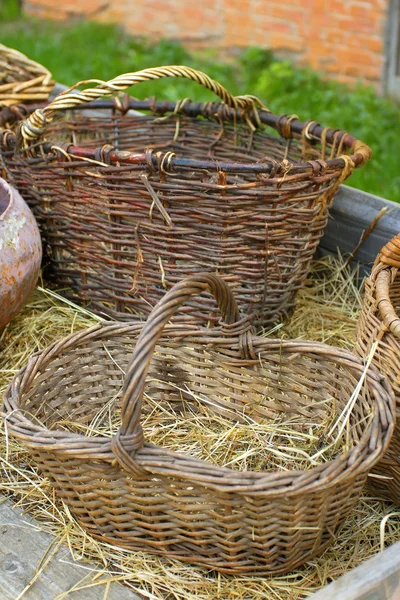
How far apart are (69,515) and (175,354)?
0.45 meters

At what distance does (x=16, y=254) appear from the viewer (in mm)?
1975

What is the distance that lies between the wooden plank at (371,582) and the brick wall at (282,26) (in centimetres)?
346

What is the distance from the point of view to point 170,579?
1417 mm

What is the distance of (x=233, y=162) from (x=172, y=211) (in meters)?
0.38

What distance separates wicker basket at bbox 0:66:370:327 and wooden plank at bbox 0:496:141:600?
2.30 ft

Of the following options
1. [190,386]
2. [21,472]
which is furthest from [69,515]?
[190,386]

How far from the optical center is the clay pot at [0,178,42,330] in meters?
1.95

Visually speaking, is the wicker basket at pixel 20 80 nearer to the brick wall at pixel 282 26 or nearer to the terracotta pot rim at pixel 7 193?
the terracotta pot rim at pixel 7 193

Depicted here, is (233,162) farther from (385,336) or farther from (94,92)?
(385,336)

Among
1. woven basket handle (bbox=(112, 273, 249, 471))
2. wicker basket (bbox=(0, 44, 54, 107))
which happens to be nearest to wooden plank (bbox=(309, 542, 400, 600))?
woven basket handle (bbox=(112, 273, 249, 471))

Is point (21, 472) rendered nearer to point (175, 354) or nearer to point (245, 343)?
point (175, 354)

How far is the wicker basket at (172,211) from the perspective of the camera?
1872mm

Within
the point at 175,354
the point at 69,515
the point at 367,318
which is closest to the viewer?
the point at 69,515

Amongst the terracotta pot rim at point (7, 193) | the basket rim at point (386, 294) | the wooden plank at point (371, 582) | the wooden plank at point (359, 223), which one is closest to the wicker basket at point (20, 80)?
the terracotta pot rim at point (7, 193)
